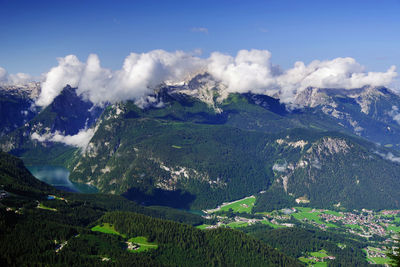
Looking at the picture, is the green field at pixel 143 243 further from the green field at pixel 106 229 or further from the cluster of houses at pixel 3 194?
the cluster of houses at pixel 3 194

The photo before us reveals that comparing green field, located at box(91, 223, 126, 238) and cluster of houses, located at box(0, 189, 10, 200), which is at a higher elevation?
cluster of houses, located at box(0, 189, 10, 200)

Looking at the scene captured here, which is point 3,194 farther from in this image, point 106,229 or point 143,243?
point 143,243

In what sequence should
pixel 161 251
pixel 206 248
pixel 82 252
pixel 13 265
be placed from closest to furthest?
pixel 13 265, pixel 82 252, pixel 161 251, pixel 206 248

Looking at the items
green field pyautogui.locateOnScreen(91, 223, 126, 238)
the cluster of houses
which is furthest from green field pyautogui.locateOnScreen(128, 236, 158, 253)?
the cluster of houses

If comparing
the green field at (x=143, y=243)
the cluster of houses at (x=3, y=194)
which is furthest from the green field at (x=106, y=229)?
the cluster of houses at (x=3, y=194)

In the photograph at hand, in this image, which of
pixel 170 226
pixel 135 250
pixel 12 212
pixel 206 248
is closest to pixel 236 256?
pixel 206 248

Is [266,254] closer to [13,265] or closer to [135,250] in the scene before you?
[135,250]

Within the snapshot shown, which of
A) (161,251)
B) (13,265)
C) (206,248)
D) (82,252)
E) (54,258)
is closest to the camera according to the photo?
(13,265)

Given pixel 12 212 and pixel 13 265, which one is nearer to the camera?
pixel 13 265

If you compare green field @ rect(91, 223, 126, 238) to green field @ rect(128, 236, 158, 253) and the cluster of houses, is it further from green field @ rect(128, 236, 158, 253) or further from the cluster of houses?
the cluster of houses

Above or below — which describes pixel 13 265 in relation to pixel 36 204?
below

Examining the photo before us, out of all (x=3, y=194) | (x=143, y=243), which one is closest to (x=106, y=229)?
(x=143, y=243)
